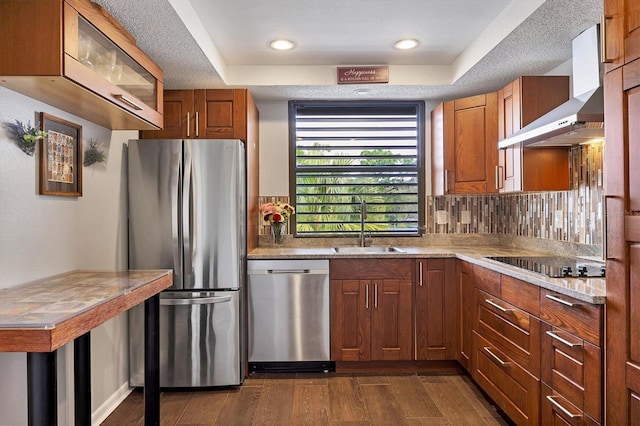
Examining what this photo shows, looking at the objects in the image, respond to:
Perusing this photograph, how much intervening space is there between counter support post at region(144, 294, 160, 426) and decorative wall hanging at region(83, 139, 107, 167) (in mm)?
932

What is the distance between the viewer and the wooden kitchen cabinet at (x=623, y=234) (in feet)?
4.88

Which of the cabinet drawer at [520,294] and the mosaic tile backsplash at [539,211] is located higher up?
the mosaic tile backsplash at [539,211]

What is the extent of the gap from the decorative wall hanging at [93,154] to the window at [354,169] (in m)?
1.71

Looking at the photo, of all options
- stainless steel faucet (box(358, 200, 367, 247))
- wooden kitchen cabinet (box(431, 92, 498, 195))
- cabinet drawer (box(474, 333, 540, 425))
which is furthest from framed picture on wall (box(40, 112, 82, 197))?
wooden kitchen cabinet (box(431, 92, 498, 195))

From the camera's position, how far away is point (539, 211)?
337cm

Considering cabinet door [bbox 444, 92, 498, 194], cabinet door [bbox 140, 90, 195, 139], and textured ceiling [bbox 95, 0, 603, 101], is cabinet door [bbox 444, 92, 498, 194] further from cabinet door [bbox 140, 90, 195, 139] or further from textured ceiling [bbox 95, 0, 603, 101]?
cabinet door [bbox 140, 90, 195, 139]

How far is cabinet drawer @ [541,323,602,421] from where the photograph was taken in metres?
1.69

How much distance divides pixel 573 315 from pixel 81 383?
238 cm

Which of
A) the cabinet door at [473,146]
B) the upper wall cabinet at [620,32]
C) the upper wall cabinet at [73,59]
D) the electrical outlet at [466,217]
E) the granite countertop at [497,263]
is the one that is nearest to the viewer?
the upper wall cabinet at [620,32]

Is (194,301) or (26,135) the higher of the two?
(26,135)

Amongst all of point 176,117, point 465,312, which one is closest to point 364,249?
point 465,312

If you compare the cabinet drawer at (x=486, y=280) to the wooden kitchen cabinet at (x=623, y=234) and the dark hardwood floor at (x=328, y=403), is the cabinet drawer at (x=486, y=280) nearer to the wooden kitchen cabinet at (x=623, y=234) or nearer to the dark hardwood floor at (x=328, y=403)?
the dark hardwood floor at (x=328, y=403)

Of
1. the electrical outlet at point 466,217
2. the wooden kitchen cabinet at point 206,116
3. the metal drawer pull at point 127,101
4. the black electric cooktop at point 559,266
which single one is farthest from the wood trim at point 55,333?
the electrical outlet at point 466,217

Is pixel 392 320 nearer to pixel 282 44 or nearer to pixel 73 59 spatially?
pixel 282 44
